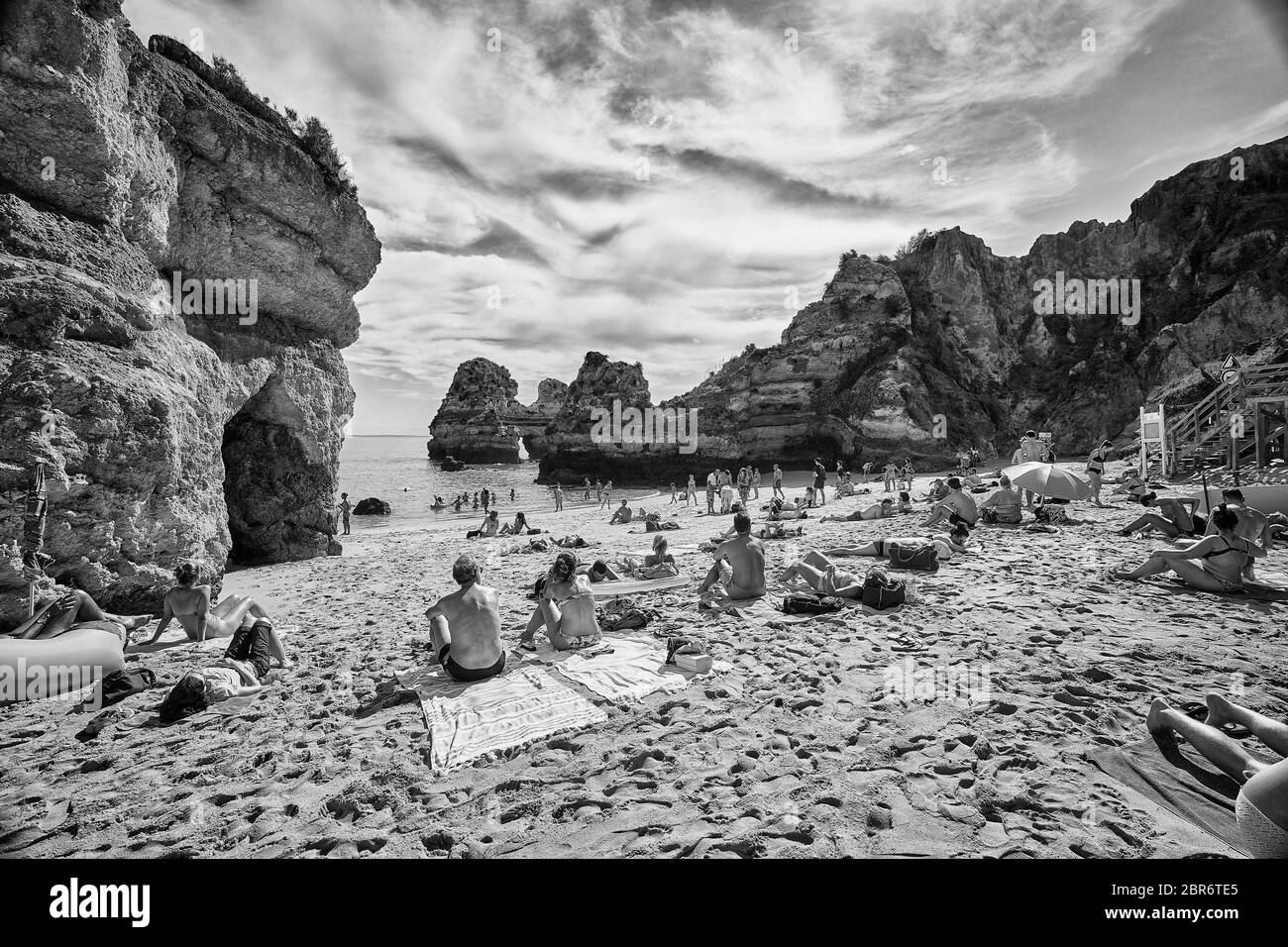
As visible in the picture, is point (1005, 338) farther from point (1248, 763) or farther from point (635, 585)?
point (1248, 763)

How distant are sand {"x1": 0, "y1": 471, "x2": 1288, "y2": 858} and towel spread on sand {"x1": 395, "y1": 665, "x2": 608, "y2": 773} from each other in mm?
116

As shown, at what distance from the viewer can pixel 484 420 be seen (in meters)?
85.8

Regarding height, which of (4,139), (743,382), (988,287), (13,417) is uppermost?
(988,287)

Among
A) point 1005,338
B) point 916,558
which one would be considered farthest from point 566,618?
point 1005,338

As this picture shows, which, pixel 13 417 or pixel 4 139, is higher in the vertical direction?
pixel 4 139

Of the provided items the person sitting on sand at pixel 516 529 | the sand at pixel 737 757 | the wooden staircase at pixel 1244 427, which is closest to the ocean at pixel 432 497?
the person sitting on sand at pixel 516 529

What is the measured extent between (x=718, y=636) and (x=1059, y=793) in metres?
3.01

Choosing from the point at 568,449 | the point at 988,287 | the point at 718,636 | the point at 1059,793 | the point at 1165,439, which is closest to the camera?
the point at 1059,793

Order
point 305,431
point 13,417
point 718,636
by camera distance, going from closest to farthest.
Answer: point 718,636
point 13,417
point 305,431

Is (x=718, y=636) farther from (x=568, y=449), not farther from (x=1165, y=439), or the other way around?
(x=568, y=449)

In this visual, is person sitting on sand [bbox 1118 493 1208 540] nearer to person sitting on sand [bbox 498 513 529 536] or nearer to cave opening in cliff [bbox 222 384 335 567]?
person sitting on sand [bbox 498 513 529 536]

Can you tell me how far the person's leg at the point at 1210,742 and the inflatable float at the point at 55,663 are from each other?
7.77m
